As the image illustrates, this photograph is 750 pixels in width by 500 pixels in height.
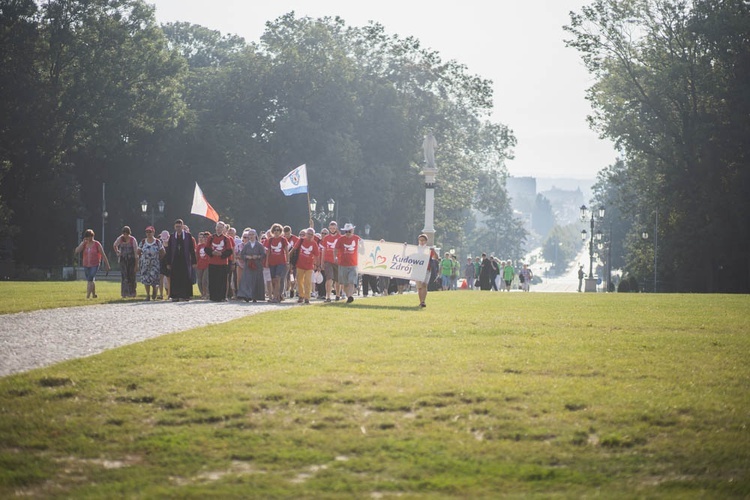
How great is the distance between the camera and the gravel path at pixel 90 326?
13969 mm

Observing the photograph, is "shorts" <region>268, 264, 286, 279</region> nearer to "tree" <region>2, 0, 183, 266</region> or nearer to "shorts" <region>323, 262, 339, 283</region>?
"shorts" <region>323, 262, 339, 283</region>

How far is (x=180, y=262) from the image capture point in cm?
2858

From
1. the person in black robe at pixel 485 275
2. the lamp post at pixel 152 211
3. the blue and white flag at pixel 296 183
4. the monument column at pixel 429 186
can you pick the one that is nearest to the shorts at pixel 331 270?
the blue and white flag at pixel 296 183

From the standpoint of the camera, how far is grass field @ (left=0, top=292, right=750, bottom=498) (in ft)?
25.0

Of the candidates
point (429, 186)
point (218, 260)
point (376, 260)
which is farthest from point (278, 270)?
point (429, 186)

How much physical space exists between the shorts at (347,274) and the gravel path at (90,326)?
Answer: 1.85 meters

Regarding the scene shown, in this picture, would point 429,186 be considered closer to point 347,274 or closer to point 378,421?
point 347,274

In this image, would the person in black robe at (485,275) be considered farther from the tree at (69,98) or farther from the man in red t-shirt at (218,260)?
the tree at (69,98)

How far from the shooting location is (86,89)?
61.9 metres

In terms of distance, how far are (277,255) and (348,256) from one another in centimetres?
248

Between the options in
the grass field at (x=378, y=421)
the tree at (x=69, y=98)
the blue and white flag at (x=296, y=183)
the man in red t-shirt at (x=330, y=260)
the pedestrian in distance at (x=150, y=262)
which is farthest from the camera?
the tree at (x=69, y=98)

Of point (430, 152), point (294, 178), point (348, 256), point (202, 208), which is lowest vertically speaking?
point (348, 256)

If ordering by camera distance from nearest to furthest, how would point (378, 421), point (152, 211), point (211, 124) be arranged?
point (378, 421)
point (152, 211)
point (211, 124)

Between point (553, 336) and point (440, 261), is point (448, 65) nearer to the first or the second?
point (440, 261)
